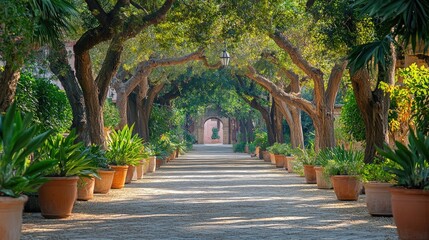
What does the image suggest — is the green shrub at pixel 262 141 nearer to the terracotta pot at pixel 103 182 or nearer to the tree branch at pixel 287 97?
the tree branch at pixel 287 97

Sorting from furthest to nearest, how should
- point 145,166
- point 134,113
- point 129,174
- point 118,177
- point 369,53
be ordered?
point 134,113, point 145,166, point 129,174, point 118,177, point 369,53

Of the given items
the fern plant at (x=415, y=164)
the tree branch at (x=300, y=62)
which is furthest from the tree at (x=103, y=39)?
the fern plant at (x=415, y=164)

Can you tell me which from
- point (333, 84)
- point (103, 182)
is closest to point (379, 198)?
point (103, 182)

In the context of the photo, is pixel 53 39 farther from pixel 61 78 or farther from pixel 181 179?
pixel 181 179

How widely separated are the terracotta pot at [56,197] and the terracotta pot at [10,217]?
479cm

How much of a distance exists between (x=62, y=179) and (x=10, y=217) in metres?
5.08

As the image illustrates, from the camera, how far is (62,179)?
1459cm

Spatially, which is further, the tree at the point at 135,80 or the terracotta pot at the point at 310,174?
the tree at the point at 135,80

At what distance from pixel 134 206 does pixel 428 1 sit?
8803 mm

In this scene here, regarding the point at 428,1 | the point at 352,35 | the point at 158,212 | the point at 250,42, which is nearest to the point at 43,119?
the point at 158,212

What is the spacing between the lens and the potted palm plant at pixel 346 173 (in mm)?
19016

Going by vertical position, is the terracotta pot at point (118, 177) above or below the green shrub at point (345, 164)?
below

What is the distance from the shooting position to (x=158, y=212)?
638 inches

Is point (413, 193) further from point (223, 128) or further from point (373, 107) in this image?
point (223, 128)
